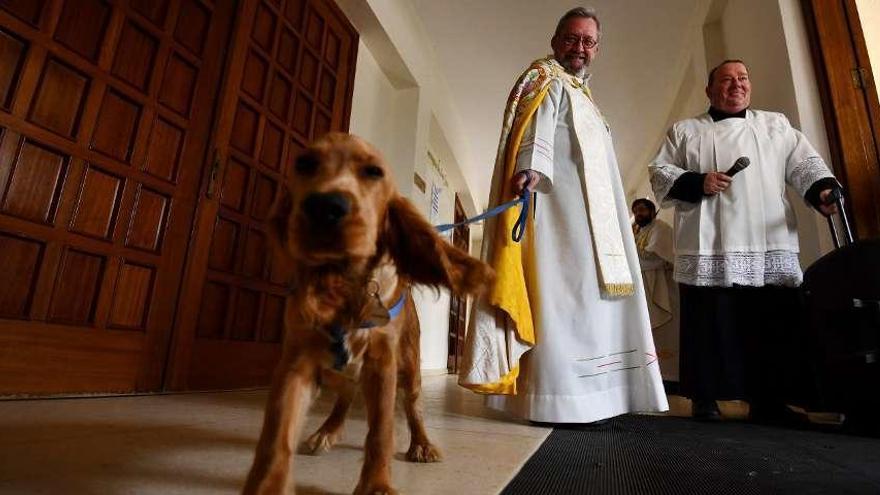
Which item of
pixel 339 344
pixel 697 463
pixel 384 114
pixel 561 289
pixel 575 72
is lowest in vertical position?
pixel 697 463

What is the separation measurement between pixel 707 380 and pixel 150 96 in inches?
126

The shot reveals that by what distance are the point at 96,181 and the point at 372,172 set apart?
73.0 inches

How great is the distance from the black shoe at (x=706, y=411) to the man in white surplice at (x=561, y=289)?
2.01 ft

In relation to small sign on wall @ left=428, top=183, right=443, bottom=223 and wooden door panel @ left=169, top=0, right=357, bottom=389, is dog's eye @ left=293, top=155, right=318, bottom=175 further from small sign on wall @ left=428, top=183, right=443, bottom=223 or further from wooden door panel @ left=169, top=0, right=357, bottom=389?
small sign on wall @ left=428, top=183, right=443, bottom=223

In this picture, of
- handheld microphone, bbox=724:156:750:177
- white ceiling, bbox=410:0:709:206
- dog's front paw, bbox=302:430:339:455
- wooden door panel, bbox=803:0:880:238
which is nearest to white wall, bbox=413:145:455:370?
white ceiling, bbox=410:0:709:206

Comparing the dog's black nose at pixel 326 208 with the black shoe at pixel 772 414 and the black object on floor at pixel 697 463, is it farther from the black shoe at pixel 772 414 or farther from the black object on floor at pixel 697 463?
the black shoe at pixel 772 414

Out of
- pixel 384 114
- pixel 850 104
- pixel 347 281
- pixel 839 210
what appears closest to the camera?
pixel 347 281

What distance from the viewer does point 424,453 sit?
1170mm

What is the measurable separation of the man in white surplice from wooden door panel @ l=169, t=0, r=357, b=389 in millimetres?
1310

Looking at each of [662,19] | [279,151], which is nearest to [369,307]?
[279,151]

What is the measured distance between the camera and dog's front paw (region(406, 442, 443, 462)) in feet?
3.82

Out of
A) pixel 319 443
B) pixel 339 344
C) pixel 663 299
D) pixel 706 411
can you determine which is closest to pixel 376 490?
pixel 339 344

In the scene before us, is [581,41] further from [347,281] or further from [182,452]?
[182,452]

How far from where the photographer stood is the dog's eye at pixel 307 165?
2.81ft
